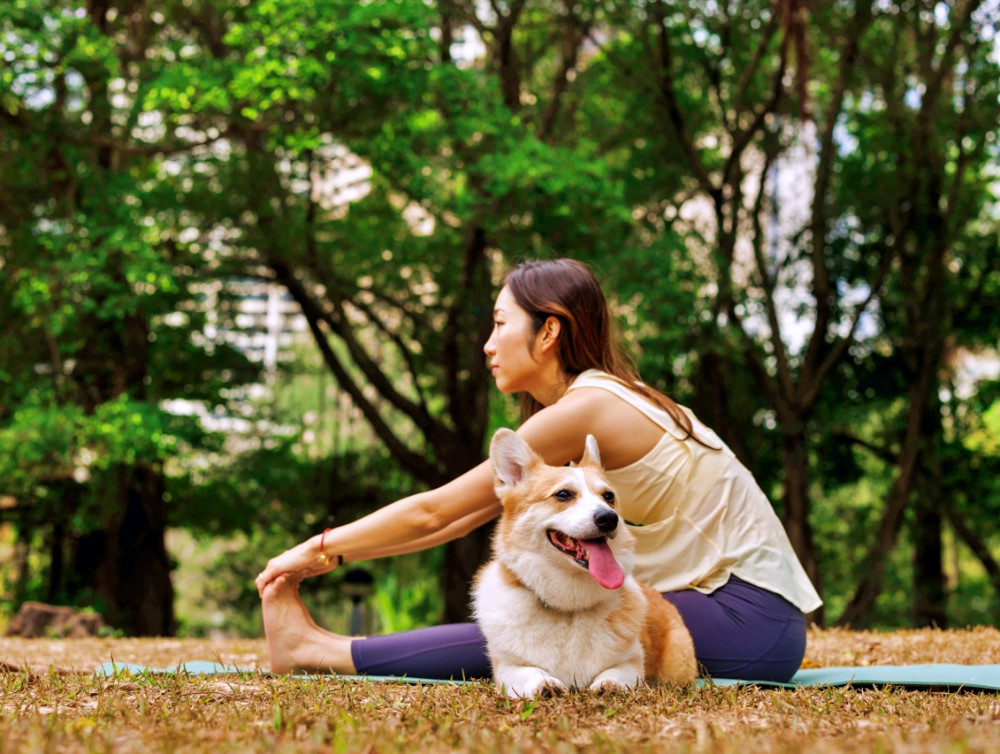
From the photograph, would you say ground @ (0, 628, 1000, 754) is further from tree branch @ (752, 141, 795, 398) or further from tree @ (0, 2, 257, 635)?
tree branch @ (752, 141, 795, 398)

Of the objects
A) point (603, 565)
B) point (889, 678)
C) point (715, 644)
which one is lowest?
point (889, 678)

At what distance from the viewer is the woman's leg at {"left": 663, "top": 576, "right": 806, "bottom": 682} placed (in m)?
3.34

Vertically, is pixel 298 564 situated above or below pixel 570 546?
below

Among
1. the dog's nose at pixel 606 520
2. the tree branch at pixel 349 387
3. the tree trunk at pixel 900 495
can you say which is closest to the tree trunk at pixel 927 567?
the tree trunk at pixel 900 495

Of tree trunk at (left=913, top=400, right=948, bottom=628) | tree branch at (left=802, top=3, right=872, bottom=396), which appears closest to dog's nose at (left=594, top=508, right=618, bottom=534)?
tree branch at (left=802, top=3, right=872, bottom=396)

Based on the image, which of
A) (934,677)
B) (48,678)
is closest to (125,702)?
(48,678)

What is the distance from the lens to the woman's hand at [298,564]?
346 centimetres

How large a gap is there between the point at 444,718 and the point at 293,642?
1.38 metres

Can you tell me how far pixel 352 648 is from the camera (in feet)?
11.8

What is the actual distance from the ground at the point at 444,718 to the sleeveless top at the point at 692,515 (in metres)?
0.52

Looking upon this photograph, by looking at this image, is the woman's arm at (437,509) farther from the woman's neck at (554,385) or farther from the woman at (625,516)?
the woman's neck at (554,385)

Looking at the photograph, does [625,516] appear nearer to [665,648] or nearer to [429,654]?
[665,648]

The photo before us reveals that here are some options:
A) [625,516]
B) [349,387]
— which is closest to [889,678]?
[625,516]

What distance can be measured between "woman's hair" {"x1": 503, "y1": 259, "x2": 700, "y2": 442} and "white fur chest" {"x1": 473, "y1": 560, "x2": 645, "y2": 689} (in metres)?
0.97
